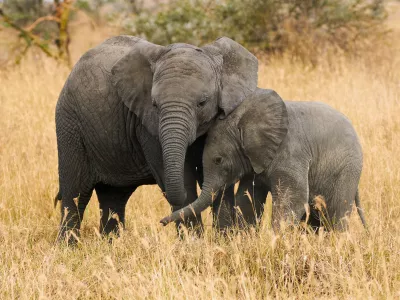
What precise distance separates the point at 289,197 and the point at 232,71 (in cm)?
86

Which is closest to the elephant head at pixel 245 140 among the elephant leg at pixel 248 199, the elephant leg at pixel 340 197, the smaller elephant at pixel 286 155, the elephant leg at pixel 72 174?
the smaller elephant at pixel 286 155

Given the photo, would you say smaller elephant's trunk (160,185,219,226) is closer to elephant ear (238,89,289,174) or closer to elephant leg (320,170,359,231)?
elephant ear (238,89,289,174)

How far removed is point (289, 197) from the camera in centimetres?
498

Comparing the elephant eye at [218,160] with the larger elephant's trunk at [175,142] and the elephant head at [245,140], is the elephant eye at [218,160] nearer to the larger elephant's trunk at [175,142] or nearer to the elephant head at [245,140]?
the elephant head at [245,140]

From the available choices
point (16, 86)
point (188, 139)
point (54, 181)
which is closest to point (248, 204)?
point (188, 139)

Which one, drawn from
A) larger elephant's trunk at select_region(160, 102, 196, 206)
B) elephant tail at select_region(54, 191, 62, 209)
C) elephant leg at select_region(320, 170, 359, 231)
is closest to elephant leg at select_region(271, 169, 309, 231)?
elephant leg at select_region(320, 170, 359, 231)

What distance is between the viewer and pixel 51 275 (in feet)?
14.2

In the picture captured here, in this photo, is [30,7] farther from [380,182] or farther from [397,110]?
[380,182]

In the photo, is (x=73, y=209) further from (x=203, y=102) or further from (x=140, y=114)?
(x=203, y=102)

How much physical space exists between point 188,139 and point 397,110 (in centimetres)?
480

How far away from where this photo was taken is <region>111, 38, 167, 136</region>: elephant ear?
509 cm

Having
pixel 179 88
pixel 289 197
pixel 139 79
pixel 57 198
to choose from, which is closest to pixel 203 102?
pixel 179 88

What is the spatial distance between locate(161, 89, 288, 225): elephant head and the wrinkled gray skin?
3.1 inches

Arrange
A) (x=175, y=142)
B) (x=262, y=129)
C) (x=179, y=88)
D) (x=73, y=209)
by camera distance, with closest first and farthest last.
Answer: (x=175, y=142), (x=179, y=88), (x=262, y=129), (x=73, y=209)
